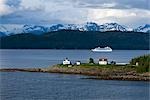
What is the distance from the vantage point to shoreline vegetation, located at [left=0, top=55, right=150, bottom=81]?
226 feet

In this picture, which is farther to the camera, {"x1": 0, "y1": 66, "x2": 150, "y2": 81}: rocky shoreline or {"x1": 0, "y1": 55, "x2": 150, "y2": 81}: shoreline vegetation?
{"x1": 0, "y1": 55, "x2": 150, "y2": 81}: shoreline vegetation

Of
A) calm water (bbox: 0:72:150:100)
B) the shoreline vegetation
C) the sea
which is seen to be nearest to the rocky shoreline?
the shoreline vegetation

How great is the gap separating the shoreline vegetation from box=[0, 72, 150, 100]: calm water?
3555 millimetres

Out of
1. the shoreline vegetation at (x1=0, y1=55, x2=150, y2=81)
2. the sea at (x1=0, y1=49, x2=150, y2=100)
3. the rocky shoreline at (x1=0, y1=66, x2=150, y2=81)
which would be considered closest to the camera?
the sea at (x1=0, y1=49, x2=150, y2=100)

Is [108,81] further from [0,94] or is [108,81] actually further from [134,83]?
[0,94]

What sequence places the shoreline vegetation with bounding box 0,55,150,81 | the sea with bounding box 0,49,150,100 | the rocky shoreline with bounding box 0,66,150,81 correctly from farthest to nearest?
the shoreline vegetation with bounding box 0,55,150,81 → the rocky shoreline with bounding box 0,66,150,81 → the sea with bounding box 0,49,150,100

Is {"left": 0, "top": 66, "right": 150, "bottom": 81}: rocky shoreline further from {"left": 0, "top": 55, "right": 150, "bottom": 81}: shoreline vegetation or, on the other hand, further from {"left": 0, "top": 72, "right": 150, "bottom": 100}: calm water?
{"left": 0, "top": 72, "right": 150, "bottom": 100}: calm water

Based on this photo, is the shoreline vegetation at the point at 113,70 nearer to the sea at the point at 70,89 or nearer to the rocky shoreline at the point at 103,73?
the rocky shoreline at the point at 103,73

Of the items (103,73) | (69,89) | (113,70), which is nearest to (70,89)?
(69,89)

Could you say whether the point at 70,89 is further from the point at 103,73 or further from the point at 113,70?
the point at 113,70

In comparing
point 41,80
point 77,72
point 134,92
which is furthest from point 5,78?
point 134,92

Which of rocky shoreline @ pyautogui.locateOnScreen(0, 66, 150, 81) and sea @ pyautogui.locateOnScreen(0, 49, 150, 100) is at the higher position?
rocky shoreline @ pyautogui.locateOnScreen(0, 66, 150, 81)

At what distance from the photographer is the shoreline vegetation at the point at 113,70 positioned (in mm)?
68938

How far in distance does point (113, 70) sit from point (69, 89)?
19929mm
